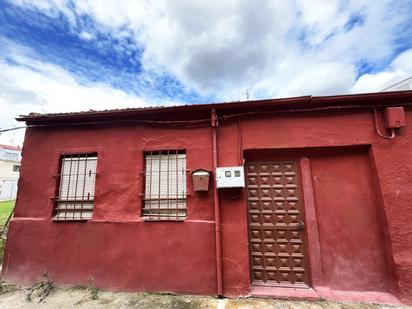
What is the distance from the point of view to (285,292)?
3947 millimetres

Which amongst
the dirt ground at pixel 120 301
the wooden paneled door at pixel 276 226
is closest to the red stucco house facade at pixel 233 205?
the wooden paneled door at pixel 276 226

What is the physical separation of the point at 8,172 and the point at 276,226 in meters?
31.9

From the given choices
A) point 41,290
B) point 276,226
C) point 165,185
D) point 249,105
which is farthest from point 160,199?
point 41,290

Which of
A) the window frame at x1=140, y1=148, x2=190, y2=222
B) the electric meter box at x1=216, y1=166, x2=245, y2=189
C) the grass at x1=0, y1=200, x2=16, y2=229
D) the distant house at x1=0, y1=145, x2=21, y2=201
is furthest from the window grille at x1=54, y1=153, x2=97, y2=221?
the distant house at x1=0, y1=145, x2=21, y2=201

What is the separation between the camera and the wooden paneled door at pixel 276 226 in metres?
4.18

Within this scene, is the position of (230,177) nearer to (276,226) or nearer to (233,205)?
(233,205)

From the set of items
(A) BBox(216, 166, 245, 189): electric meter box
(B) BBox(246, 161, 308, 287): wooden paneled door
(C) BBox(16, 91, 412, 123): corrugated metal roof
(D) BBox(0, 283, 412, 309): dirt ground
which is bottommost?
(D) BBox(0, 283, 412, 309): dirt ground

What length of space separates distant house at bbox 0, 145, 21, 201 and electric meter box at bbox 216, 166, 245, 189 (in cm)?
1953

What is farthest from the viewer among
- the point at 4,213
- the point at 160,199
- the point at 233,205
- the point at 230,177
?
the point at 4,213

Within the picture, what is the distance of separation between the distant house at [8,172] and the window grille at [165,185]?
59.3ft

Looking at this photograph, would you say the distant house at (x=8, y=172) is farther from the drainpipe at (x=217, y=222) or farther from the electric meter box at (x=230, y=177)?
the electric meter box at (x=230, y=177)

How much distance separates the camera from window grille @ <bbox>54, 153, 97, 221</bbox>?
187 inches

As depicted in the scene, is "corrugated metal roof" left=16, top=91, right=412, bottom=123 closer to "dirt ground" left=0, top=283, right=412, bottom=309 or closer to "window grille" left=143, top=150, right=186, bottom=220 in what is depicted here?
"window grille" left=143, top=150, right=186, bottom=220

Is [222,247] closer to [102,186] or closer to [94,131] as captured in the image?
[102,186]
